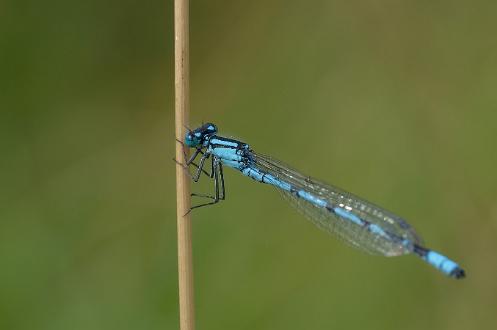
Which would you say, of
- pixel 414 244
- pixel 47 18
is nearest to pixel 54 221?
pixel 47 18

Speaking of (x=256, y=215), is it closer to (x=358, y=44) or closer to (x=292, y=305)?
(x=292, y=305)

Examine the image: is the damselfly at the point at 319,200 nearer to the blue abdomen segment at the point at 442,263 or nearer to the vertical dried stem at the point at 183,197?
the blue abdomen segment at the point at 442,263

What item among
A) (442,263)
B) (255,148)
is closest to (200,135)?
(255,148)

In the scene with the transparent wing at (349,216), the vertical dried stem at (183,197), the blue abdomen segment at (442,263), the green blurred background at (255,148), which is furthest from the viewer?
the green blurred background at (255,148)

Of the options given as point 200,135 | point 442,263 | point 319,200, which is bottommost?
point 442,263

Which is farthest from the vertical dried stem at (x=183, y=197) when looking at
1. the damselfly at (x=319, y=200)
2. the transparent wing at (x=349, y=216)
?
the transparent wing at (x=349, y=216)

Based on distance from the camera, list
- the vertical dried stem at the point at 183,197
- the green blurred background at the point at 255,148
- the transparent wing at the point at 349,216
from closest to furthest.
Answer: the vertical dried stem at the point at 183,197, the transparent wing at the point at 349,216, the green blurred background at the point at 255,148

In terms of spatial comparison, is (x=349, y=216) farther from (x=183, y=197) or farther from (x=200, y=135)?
(x=183, y=197)
